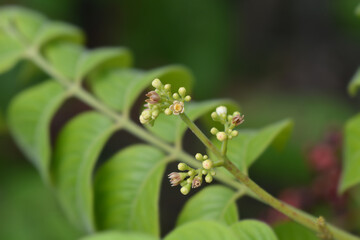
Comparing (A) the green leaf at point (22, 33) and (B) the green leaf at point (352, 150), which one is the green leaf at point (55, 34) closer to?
(A) the green leaf at point (22, 33)

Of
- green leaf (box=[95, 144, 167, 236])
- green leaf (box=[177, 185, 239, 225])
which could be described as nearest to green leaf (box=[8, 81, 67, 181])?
green leaf (box=[95, 144, 167, 236])

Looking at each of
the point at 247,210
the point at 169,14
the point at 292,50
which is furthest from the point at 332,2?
the point at 247,210

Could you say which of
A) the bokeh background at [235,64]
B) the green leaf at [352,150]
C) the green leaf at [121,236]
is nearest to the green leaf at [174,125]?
the green leaf at [352,150]

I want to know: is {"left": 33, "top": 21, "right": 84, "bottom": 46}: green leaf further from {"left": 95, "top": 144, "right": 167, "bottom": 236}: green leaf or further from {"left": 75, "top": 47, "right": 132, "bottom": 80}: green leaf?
{"left": 95, "top": 144, "right": 167, "bottom": 236}: green leaf

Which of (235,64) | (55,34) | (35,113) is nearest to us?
(35,113)

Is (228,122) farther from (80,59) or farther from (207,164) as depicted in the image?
(80,59)

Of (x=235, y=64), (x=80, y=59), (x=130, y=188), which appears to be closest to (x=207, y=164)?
(x=130, y=188)
